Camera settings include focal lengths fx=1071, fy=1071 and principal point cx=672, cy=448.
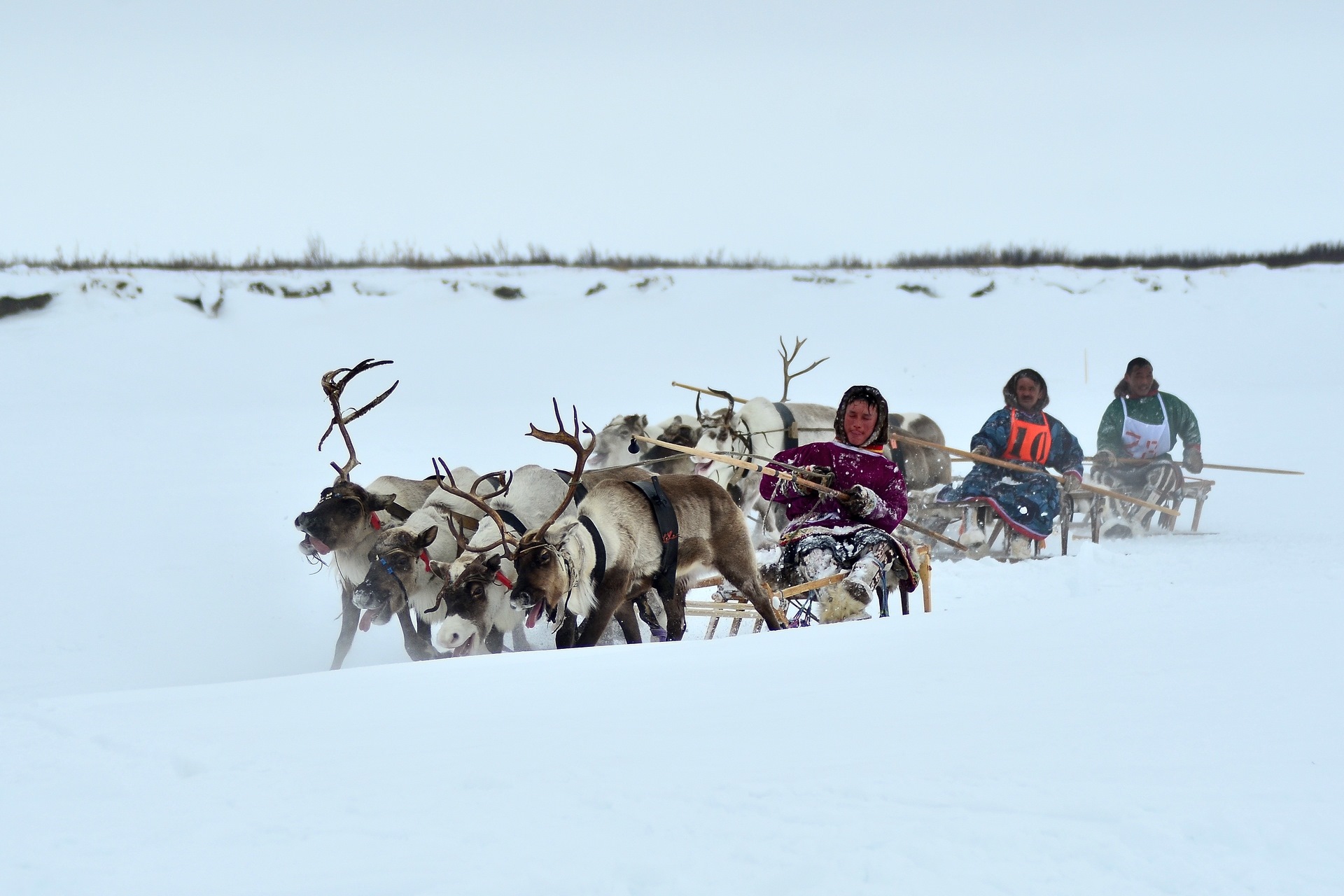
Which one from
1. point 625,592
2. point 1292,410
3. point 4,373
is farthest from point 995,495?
point 4,373

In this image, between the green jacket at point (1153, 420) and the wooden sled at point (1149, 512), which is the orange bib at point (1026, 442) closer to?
the wooden sled at point (1149, 512)

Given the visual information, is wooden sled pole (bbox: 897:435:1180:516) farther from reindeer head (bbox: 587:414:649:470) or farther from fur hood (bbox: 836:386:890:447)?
reindeer head (bbox: 587:414:649:470)

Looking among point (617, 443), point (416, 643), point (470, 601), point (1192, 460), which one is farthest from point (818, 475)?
point (1192, 460)

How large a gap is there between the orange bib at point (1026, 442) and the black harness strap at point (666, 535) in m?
3.74

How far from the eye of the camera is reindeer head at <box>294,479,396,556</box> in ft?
18.7

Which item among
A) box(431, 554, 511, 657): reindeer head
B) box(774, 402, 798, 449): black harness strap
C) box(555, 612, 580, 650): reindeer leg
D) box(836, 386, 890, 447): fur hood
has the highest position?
box(836, 386, 890, 447): fur hood

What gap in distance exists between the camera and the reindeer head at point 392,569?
18.3 ft

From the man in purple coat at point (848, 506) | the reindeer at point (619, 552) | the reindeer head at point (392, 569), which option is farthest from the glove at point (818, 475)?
the reindeer head at point (392, 569)

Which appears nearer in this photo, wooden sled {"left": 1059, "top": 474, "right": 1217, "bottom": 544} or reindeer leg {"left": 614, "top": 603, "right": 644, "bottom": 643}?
reindeer leg {"left": 614, "top": 603, "right": 644, "bottom": 643}

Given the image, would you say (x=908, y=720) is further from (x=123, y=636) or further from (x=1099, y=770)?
(x=123, y=636)

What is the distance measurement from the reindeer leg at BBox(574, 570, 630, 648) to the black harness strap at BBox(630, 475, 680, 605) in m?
0.25

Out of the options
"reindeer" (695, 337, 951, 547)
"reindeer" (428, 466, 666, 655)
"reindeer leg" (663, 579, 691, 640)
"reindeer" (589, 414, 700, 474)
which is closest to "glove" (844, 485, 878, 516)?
"reindeer leg" (663, 579, 691, 640)

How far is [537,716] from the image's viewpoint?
311 centimetres

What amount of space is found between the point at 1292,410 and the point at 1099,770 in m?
16.2
